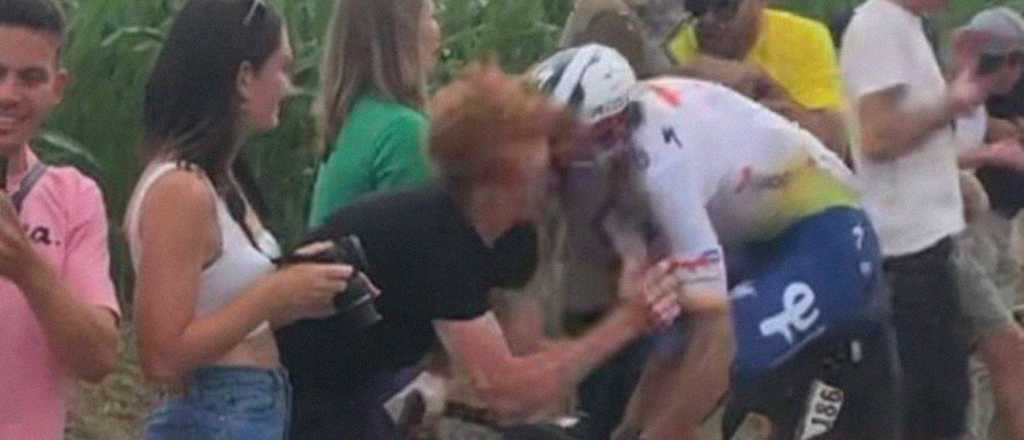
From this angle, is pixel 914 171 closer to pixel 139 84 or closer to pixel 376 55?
pixel 376 55

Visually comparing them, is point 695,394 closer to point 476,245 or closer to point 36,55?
point 476,245

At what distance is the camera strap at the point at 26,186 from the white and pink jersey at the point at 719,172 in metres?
1.69

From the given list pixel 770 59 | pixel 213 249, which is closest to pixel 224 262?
pixel 213 249

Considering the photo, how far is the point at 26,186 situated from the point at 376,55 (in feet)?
6.12

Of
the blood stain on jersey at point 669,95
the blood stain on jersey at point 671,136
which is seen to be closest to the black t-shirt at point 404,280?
the blood stain on jersey at point 671,136

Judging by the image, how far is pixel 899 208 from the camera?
7594 millimetres

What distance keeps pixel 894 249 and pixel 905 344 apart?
0.28 meters

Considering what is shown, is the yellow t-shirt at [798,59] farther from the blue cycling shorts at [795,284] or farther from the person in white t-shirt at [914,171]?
the blue cycling shorts at [795,284]

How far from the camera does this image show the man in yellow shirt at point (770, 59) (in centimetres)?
778

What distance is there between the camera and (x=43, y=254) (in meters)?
4.70

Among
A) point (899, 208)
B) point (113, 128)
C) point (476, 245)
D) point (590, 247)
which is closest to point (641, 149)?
point (590, 247)

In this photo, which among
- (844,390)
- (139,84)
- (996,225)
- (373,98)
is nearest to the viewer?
(373,98)

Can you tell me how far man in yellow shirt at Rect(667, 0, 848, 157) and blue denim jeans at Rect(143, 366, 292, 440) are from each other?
261cm

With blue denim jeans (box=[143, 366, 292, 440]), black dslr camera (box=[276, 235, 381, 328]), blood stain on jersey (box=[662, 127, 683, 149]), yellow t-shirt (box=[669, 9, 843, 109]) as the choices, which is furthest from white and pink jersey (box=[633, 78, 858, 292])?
yellow t-shirt (box=[669, 9, 843, 109])
